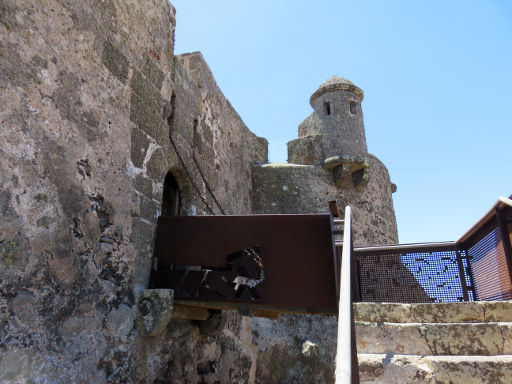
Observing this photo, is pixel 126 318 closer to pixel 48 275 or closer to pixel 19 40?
pixel 48 275

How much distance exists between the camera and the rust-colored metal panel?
3141 millimetres

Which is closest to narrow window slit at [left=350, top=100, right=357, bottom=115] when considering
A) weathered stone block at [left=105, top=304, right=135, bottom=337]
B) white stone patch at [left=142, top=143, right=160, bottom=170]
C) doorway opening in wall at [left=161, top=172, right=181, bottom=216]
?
doorway opening in wall at [left=161, top=172, right=181, bottom=216]

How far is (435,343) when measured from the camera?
2.64 m

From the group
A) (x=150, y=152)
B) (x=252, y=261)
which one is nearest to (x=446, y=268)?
(x=252, y=261)

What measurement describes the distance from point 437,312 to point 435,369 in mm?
567

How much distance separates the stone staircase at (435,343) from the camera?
2365 millimetres

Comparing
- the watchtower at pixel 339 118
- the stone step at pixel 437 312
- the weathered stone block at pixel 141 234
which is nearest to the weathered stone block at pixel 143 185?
the weathered stone block at pixel 141 234

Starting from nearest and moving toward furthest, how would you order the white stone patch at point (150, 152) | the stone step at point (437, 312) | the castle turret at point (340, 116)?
the stone step at point (437, 312)
the white stone patch at point (150, 152)
the castle turret at point (340, 116)

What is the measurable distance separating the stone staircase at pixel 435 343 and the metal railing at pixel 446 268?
0.55 meters

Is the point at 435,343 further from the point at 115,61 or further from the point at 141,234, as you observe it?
the point at 115,61

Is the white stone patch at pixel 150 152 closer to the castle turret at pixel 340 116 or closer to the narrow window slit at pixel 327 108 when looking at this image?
the castle turret at pixel 340 116

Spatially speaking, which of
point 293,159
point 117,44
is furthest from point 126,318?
point 293,159

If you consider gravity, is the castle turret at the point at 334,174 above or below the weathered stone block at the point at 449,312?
above

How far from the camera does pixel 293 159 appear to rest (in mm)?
9914
